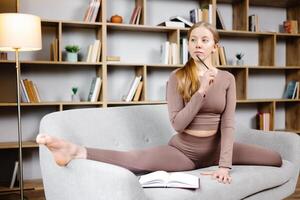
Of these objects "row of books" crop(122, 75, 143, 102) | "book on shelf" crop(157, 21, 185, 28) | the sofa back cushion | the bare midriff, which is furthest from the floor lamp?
"book on shelf" crop(157, 21, 185, 28)

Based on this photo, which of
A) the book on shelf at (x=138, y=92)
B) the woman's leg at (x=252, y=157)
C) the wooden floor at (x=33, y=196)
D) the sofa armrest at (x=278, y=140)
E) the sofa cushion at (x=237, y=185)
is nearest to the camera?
the sofa cushion at (x=237, y=185)

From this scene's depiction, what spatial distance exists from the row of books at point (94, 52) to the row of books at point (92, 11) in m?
0.22

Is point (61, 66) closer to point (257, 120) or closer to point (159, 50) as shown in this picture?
point (159, 50)

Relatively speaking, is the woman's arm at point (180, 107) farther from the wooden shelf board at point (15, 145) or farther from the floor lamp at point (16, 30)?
the wooden shelf board at point (15, 145)

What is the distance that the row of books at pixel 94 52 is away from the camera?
3703 millimetres

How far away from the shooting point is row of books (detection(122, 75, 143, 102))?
12.6 ft

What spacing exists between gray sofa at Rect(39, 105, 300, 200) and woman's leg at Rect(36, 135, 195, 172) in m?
0.06

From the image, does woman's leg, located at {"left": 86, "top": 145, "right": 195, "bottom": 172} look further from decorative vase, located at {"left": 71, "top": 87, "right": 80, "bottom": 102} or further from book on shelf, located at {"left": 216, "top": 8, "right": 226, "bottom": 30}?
book on shelf, located at {"left": 216, "top": 8, "right": 226, "bottom": 30}

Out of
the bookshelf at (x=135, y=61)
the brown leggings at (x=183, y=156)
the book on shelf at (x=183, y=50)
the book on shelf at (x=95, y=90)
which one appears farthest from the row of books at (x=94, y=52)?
the brown leggings at (x=183, y=156)

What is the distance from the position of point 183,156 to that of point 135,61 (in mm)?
2044

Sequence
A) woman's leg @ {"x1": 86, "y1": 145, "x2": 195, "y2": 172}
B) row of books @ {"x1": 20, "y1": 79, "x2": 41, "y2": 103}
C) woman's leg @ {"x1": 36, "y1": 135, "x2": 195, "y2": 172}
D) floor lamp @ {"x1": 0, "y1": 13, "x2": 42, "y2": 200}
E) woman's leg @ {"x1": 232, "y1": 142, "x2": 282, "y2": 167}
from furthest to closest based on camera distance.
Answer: row of books @ {"x1": 20, "y1": 79, "x2": 41, "y2": 103} < floor lamp @ {"x1": 0, "y1": 13, "x2": 42, "y2": 200} < woman's leg @ {"x1": 232, "y1": 142, "x2": 282, "y2": 167} < woman's leg @ {"x1": 86, "y1": 145, "x2": 195, "y2": 172} < woman's leg @ {"x1": 36, "y1": 135, "x2": 195, "y2": 172}

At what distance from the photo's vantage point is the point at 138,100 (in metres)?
3.90

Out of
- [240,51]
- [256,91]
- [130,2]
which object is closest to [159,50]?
[130,2]

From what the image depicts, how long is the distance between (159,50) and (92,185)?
2741mm
